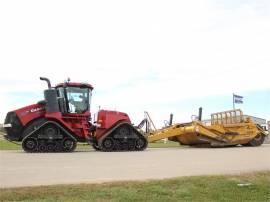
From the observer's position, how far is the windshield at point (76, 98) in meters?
24.3

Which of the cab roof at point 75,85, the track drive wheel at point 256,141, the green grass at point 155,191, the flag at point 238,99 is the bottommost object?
the green grass at point 155,191

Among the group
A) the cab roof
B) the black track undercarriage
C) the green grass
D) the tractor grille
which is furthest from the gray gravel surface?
the cab roof

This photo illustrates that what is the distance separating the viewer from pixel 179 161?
16500 mm

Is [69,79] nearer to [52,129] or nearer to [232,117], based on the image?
[52,129]

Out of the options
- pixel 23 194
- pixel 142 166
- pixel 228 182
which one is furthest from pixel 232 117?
pixel 23 194

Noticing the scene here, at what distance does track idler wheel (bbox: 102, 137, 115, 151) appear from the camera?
24.0 meters

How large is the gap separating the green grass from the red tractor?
462 inches

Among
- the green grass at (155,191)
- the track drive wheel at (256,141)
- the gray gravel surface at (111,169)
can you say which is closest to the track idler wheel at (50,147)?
the gray gravel surface at (111,169)

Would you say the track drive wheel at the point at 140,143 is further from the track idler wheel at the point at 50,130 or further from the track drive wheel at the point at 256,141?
the track drive wheel at the point at 256,141

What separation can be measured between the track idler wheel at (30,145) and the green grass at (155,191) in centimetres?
1153

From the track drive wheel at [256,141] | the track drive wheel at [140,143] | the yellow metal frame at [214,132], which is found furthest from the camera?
the track drive wheel at [256,141]

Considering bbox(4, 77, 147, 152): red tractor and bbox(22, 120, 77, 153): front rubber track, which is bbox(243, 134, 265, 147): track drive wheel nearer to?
bbox(4, 77, 147, 152): red tractor

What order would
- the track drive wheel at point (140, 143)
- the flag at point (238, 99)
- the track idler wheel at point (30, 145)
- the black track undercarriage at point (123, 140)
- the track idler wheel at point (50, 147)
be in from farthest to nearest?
the flag at point (238, 99)
the track drive wheel at point (140, 143)
the black track undercarriage at point (123, 140)
the track idler wheel at point (50, 147)
the track idler wheel at point (30, 145)

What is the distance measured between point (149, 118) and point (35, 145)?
8.60 metres
